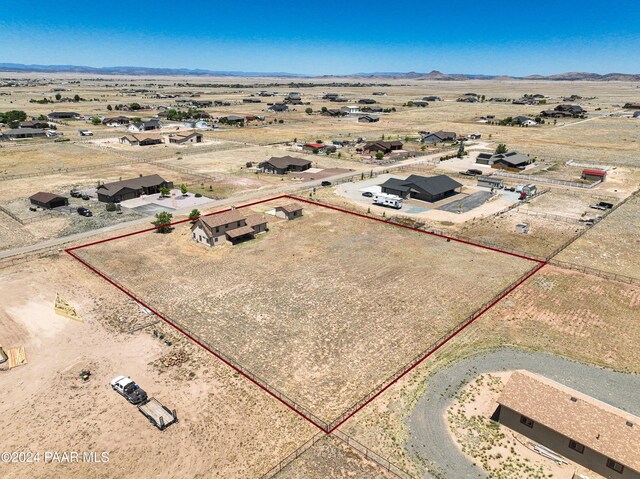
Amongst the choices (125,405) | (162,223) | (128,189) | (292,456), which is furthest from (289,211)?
(292,456)

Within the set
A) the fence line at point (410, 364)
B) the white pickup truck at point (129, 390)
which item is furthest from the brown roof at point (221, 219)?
the fence line at point (410, 364)

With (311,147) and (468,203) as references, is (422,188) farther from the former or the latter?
(311,147)

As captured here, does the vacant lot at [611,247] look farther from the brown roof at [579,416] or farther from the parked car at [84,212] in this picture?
the parked car at [84,212]

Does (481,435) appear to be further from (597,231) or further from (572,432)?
(597,231)

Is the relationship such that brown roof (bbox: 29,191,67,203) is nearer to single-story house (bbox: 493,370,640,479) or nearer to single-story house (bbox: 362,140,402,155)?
single-story house (bbox: 493,370,640,479)

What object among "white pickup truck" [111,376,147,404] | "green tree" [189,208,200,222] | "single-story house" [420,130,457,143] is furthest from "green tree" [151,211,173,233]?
"single-story house" [420,130,457,143]

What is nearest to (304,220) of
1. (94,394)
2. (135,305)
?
(135,305)
